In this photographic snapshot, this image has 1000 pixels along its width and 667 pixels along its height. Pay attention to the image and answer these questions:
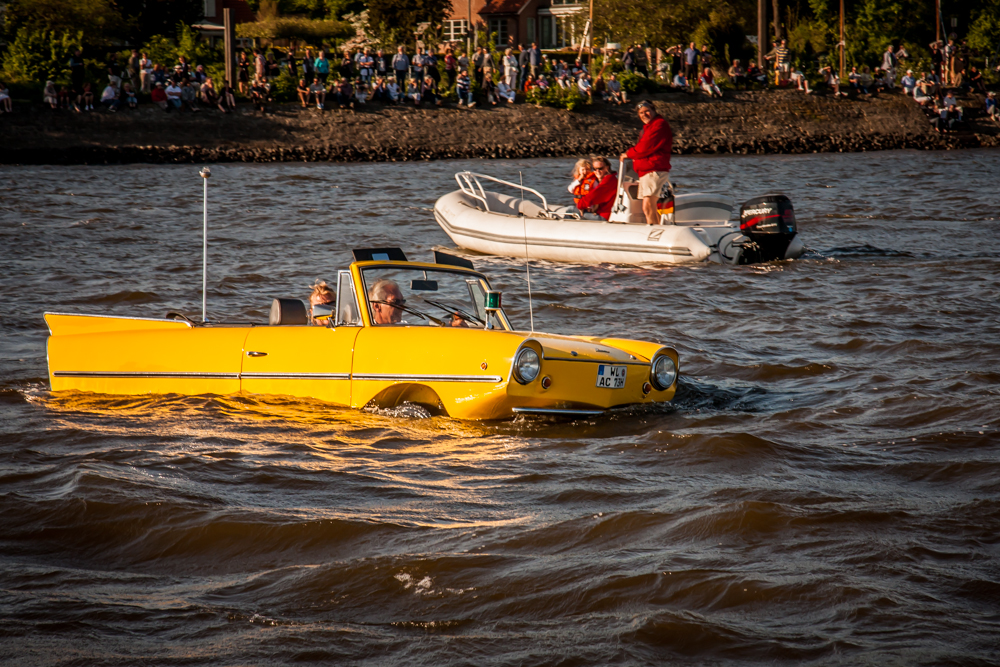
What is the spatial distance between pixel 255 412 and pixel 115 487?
144cm

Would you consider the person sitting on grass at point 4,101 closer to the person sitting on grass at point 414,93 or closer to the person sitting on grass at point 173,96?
the person sitting on grass at point 173,96

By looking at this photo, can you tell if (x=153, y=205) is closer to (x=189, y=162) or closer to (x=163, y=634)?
(x=189, y=162)

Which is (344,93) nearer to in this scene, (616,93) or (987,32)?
(616,93)

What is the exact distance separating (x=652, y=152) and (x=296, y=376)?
7.83m

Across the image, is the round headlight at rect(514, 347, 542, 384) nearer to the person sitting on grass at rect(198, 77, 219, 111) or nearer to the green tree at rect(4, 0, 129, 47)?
the person sitting on grass at rect(198, 77, 219, 111)

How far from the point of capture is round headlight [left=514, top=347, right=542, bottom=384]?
655cm

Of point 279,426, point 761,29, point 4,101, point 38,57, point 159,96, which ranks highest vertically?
point 761,29

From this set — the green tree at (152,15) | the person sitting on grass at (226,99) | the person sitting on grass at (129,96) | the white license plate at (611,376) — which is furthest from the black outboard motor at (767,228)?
the green tree at (152,15)

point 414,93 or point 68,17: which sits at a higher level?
point 68,17

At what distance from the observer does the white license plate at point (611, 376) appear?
690 centimetres

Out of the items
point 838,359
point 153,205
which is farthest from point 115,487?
point 153,205

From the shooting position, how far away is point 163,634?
13.6 feet

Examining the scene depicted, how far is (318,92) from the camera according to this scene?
3441 centimetres

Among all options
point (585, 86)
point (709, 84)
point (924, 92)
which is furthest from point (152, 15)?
point (924, 92)
